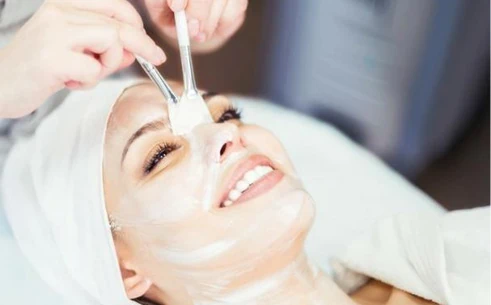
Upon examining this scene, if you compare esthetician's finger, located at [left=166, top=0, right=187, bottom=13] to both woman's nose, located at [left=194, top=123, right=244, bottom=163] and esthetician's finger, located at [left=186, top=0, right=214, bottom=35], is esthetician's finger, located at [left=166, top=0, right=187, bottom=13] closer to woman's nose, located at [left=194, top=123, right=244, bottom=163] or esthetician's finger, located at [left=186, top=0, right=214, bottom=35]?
esthetician's finger, located at [left=186, top=0, right=214, bottom=35]

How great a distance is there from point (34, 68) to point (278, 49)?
0.50 meters

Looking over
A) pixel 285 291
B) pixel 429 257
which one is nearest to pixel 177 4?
pixel 285 291

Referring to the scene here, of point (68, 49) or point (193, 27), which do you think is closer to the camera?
point (68, 49)

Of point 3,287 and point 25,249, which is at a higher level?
point 25,249

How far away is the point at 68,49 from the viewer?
2.47 feet

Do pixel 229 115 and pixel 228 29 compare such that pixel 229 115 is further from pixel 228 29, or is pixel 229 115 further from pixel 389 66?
pixel 389 66

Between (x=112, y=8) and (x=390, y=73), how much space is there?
0.51 meters

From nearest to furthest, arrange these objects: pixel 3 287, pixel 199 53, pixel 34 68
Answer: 1. pixel 34 68
2. pixel 3 287
3. pixel 199 53

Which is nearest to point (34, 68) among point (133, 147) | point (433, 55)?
point (133, 147)

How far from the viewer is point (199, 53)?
3.67ft

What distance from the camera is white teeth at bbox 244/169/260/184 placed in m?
0.86

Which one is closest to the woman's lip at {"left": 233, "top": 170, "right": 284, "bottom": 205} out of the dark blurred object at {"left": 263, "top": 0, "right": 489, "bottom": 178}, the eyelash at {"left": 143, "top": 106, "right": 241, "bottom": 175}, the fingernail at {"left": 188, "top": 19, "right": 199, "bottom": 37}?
the eyelash at {"left": 143, "top": 106, "right": 241, "bottom": 175}

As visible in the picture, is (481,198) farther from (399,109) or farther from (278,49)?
(278,49)

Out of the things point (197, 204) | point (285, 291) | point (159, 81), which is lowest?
point (285, 291)
